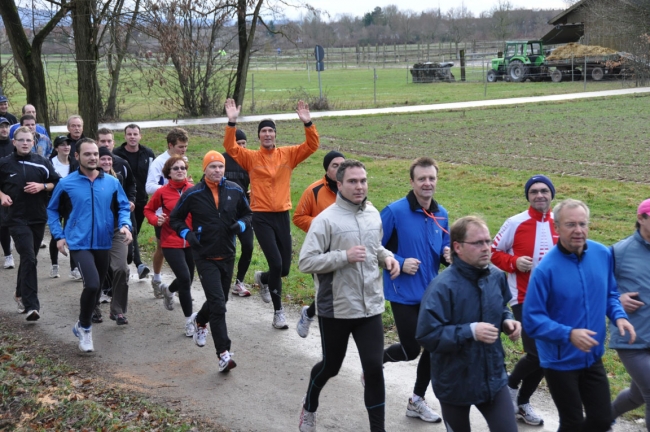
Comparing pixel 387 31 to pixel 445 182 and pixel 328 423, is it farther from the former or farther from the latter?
pixel 328 423

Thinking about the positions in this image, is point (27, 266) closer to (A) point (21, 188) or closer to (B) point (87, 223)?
(A) point (21, 188)

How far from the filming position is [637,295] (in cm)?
512

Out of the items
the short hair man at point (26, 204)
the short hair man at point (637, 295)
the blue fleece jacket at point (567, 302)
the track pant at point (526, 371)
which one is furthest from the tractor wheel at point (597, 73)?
the blue fleece jacket at point (567, 302)

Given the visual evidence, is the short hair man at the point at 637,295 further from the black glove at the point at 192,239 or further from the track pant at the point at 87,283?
the track pant at the point at 87,283

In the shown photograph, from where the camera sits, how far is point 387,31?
116m

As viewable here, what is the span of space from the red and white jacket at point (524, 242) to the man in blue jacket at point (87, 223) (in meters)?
3.89

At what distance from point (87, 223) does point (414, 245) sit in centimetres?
358

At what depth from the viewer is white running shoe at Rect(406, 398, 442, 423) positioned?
5941 millimetres

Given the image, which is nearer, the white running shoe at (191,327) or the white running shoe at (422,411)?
the white running shoe at (422,411)

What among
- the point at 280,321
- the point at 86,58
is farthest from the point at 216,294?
the point at 86,58

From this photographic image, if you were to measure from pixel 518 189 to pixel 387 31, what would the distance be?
104 m

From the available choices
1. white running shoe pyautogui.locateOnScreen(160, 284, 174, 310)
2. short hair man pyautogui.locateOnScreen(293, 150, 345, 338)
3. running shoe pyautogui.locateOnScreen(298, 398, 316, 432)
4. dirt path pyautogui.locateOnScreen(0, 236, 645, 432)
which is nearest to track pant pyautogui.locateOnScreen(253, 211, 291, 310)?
dirt path pyautogui.locateOnScreen(0, 236, 645, 432)

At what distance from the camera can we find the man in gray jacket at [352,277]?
5.41 meters

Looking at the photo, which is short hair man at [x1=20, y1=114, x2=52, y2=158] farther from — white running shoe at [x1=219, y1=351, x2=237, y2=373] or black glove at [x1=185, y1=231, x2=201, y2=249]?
white running shoe at [x1=219, y1=351, x2=237, y2=373]
